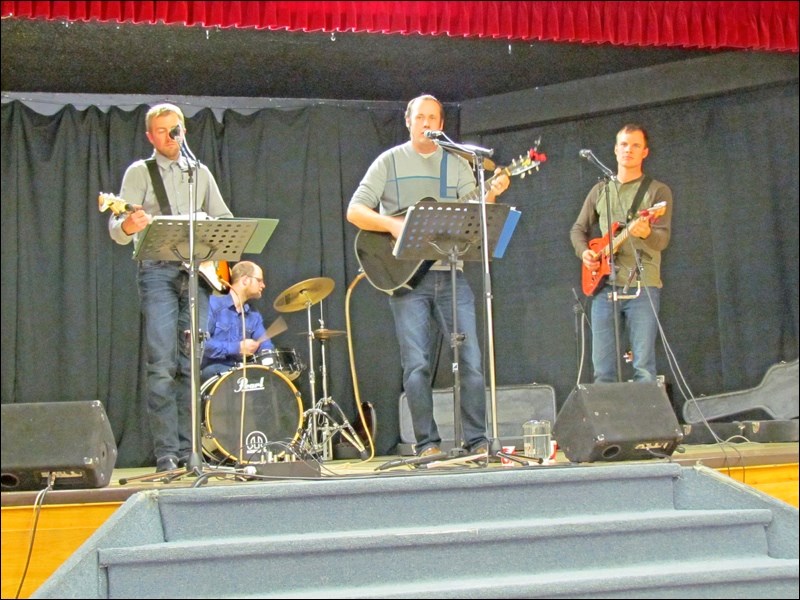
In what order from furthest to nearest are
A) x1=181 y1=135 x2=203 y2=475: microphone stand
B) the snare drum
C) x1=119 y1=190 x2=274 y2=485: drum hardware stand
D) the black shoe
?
the snare drum → the black shoe → x1=119 y1=190 x2=274 y2=485: drum hardware stand → x1=181 y1=135 x2=203 y2=475: microphone stand

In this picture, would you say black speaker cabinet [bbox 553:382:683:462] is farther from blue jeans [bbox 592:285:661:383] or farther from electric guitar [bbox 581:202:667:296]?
electric guitar [bbox 581:202:667:296]

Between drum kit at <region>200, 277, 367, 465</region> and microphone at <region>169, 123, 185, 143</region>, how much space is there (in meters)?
1.98

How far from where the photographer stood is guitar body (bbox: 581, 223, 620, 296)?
5.30 meters

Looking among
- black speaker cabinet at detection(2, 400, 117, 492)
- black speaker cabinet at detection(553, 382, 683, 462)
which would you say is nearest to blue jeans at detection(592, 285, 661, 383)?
black speaker cabinet at detection(553, 382, 683, 462)

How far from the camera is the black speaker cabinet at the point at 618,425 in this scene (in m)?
3.78

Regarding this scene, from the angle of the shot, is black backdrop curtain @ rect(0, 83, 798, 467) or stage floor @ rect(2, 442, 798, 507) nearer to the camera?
stage floor @ rect(2, 442, 798, 507)

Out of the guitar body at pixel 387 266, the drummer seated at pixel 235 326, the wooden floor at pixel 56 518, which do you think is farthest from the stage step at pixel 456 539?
the drummer seated at pixel 235 326

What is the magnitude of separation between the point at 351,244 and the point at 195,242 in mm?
3399

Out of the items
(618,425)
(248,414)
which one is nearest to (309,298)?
(248,414)

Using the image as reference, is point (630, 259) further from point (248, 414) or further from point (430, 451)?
point (248, 414)

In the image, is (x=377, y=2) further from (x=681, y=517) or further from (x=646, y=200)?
(x=681, y=517)

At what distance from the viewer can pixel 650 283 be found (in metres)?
5.20

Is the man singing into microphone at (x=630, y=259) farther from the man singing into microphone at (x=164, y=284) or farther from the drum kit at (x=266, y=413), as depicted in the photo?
the man singing into microphone at (x=164, y=284)

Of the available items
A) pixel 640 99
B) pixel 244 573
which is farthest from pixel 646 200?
pixel 244 573
